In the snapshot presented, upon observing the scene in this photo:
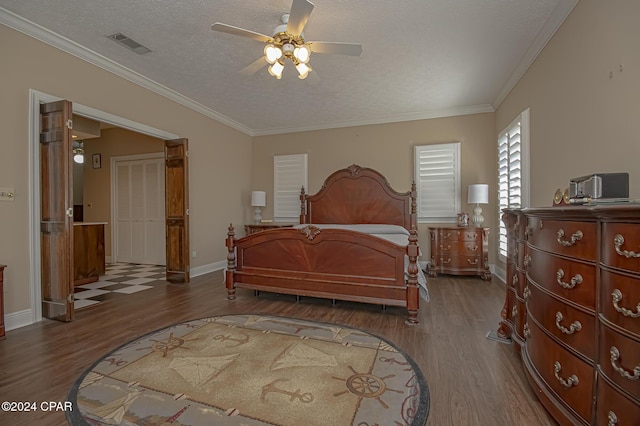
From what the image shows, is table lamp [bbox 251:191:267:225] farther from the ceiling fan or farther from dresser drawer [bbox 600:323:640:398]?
dresser drawer [bbox 600:323:640:398]

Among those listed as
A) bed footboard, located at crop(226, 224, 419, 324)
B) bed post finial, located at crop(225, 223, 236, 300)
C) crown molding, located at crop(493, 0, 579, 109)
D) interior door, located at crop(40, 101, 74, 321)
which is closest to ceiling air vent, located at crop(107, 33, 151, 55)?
interior door, located at crop(40, 101, 74, 321)

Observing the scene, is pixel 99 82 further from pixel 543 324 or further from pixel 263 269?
pixel 543 324

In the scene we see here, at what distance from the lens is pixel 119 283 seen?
4555mm

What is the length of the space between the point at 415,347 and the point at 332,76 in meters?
3.30

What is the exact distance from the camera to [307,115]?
5426 millimetres

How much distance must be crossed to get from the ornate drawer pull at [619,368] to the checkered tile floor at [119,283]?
14.8 ft

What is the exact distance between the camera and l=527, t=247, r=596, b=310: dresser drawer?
4.00 feet

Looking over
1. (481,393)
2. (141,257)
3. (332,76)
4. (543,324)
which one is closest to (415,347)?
(481,393)

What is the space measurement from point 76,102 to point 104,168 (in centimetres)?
377

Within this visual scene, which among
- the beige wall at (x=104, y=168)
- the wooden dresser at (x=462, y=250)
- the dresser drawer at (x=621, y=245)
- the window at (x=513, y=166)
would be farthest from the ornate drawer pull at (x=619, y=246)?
the beige wall at (x=104, y=168)

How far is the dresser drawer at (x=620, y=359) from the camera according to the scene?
988 millimetres

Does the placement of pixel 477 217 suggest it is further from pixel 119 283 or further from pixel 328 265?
pixel 119 283

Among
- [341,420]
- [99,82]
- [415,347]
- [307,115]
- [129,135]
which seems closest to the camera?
[341,420]

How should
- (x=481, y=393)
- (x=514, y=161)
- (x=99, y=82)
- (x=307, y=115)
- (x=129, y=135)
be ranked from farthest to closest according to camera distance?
1. (x=129, y=135)
2. (x=307, y=115)
3. (x=514, y=161)
4. (x=99, y=82)
5. (x=481, y=393)
